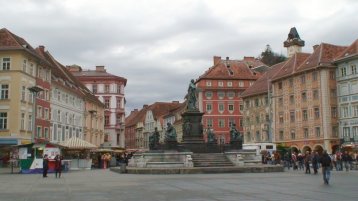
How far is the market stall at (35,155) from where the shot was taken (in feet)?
115

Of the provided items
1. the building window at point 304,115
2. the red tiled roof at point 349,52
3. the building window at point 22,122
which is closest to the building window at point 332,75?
the red tiled roof at point 349,52

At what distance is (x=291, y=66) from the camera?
226ft

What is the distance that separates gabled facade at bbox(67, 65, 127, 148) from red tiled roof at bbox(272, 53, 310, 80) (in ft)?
105

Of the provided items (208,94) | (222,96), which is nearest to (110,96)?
(208,94)

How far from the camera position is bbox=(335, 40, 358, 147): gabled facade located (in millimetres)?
57719

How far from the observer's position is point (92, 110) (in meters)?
72.1

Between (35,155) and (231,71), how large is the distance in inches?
2235

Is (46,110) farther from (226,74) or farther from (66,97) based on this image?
(226,74)

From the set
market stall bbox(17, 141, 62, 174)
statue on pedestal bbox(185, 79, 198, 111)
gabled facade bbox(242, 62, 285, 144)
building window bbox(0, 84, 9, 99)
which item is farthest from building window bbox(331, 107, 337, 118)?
building window bbox(0, 84, 9, 99)

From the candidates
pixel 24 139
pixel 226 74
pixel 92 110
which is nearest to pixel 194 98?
pixel 24 139

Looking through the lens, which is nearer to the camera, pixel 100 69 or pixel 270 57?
pixel 100 69

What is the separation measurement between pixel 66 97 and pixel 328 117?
33.5 m

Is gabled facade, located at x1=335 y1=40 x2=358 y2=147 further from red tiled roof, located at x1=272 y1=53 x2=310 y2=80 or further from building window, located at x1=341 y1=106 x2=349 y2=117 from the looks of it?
red tiled roof, located at x1=272 y1=53 x2=310 y2=80

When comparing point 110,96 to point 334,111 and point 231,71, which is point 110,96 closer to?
point 231,71
